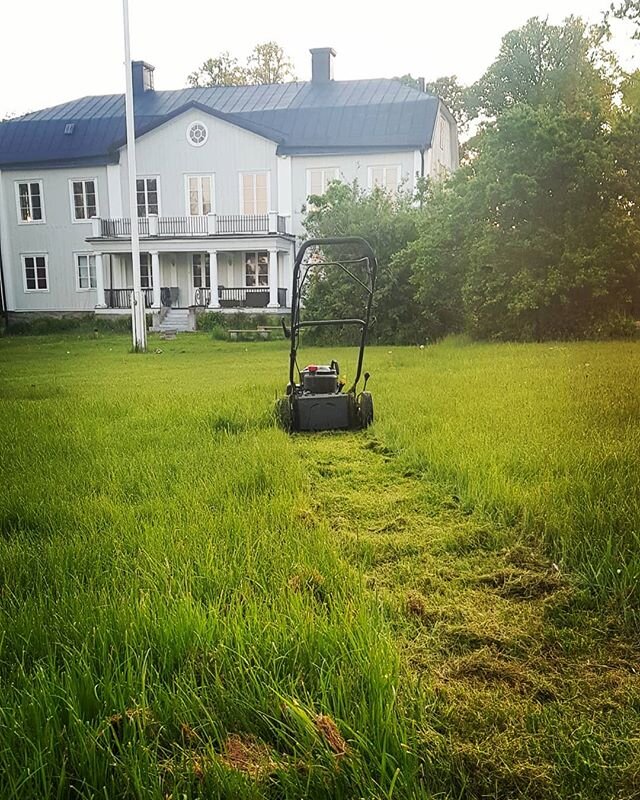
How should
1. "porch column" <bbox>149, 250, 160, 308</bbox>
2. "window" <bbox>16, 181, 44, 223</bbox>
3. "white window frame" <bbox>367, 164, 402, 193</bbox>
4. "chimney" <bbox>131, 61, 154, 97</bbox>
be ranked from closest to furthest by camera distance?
1. "white window frame" <bbox>367, 164, 402, 193</bbox>
2. "porch column" <bbox>149, 250, 160, 308</bbox>
3. "window" <bbox>16, 181, 44, 223</bbox>
4. "chimney" <bbox>131, 61, 154, 97</bbox>

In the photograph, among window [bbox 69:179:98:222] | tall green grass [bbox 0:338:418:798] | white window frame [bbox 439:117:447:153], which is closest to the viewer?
tall green grass [bbox 0:338:418:798]

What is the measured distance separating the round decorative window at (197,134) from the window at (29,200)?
2.98 metres

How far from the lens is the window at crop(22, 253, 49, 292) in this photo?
9641 mm

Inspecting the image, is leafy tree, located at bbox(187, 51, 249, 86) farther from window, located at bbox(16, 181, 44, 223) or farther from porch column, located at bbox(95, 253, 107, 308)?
window, located at bbox(16, 181, 44, 223)

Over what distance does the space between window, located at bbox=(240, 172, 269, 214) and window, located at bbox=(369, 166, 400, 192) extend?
2222 millimetres

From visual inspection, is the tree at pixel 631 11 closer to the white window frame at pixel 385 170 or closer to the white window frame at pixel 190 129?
the white window frame at pixel 385 170

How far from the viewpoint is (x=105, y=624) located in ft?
4.31

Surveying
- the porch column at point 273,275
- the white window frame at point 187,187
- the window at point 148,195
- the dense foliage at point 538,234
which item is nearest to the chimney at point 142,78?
the window at point 148,195

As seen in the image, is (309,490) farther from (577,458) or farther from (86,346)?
(86,346)

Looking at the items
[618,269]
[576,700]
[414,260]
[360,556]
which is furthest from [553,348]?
[576,700]

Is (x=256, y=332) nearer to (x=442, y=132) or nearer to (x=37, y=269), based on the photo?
(x=37, y=269)

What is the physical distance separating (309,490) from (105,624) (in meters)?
1.28

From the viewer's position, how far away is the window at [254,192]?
13.5 metres

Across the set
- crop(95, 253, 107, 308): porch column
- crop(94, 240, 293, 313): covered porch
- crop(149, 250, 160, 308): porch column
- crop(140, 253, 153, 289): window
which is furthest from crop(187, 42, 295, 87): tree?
crop(95, 253, 107, 308): porch column
